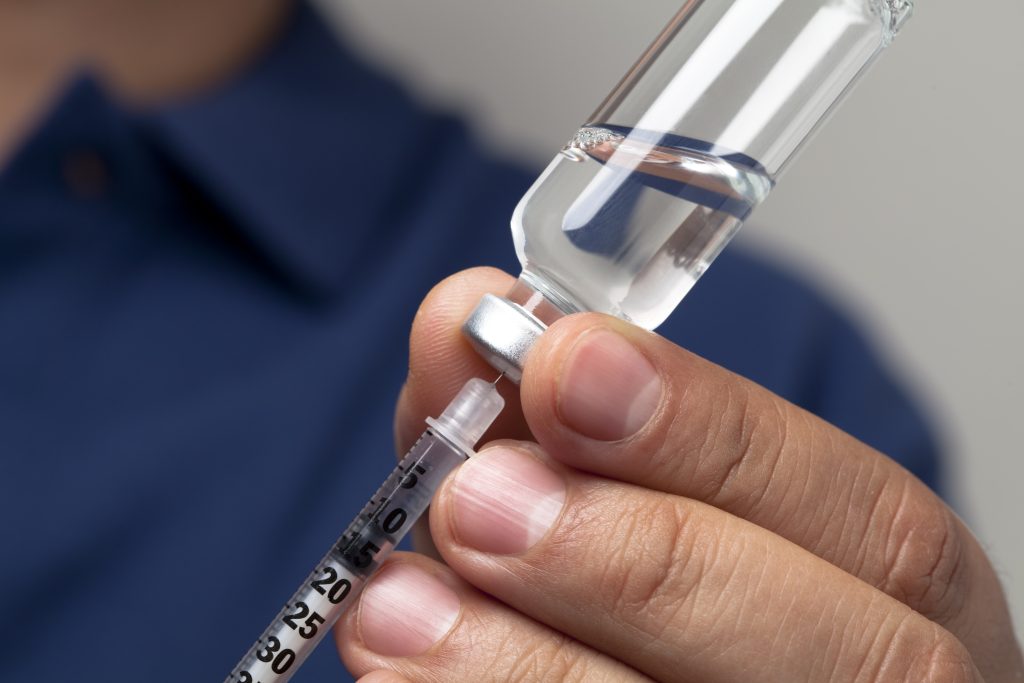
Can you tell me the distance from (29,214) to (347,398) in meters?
0.47

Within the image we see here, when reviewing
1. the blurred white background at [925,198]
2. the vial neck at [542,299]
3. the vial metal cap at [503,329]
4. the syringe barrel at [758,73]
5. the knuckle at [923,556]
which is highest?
the blurred white background at [925,198]

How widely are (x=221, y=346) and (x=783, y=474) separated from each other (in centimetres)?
88

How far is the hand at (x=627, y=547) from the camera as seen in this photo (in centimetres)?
72

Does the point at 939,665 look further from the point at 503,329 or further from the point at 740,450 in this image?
the point at 503,329

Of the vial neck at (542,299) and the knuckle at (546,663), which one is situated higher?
the vial neck at (542,299)

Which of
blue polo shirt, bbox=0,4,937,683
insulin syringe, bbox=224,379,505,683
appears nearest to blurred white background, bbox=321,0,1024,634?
blue polo shirt, bbox=0,4,937,683

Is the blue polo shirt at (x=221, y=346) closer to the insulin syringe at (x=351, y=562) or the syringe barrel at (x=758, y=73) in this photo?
the insulin syringe at (x=351, y=562)

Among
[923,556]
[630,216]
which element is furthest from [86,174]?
[923,556]

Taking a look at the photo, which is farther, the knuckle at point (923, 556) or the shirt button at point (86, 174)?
the shirt button at point (86, 174)

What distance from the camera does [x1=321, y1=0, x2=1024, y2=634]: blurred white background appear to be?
1.47 m

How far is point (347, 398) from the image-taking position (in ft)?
4.70

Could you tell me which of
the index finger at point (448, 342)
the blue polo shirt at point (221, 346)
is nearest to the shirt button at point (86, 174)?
the blue polo shirt at point (221, 346)

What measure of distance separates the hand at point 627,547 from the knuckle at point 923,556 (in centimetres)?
5

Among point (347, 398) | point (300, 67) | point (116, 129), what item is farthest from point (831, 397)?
point (116, 129)
